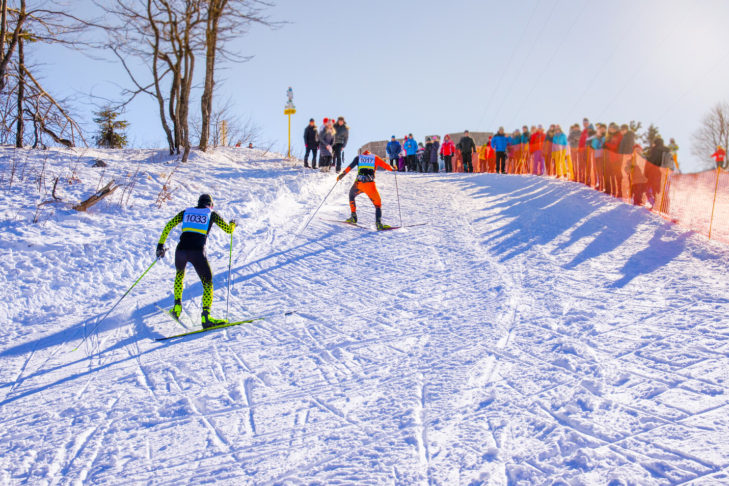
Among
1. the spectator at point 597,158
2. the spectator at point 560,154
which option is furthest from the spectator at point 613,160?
the spectator at point 560,154

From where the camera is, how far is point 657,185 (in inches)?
428

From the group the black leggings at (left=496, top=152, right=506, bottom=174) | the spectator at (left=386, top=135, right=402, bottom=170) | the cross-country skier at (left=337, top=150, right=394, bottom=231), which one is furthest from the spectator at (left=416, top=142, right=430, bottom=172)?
the cross-country skier at (left=337, top=150, right=394, bottom=231)

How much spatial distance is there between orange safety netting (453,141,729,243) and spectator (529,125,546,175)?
4.99ft

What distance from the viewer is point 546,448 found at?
3.35 meters

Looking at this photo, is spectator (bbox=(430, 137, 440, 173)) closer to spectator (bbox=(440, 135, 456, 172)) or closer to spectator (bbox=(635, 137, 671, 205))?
spectator (bbox=(440, 135, 456, 172))

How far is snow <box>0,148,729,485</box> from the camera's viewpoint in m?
3.35

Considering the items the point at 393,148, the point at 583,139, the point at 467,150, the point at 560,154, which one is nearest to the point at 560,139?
the point at 560,154

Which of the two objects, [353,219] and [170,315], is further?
[353,219]

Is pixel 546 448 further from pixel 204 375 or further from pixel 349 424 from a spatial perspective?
pixel 204 375

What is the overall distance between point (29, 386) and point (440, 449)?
13.1 feet

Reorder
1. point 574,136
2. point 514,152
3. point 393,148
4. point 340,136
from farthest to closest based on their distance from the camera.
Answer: point 393,148, point 514,152, point 340,136, point 574,136

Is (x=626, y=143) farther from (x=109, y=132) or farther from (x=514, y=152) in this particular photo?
(x=109, y=132)

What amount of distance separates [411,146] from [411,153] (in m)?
0.37

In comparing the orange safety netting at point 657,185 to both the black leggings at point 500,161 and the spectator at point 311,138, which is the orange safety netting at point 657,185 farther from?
the spectator at point 311,138
